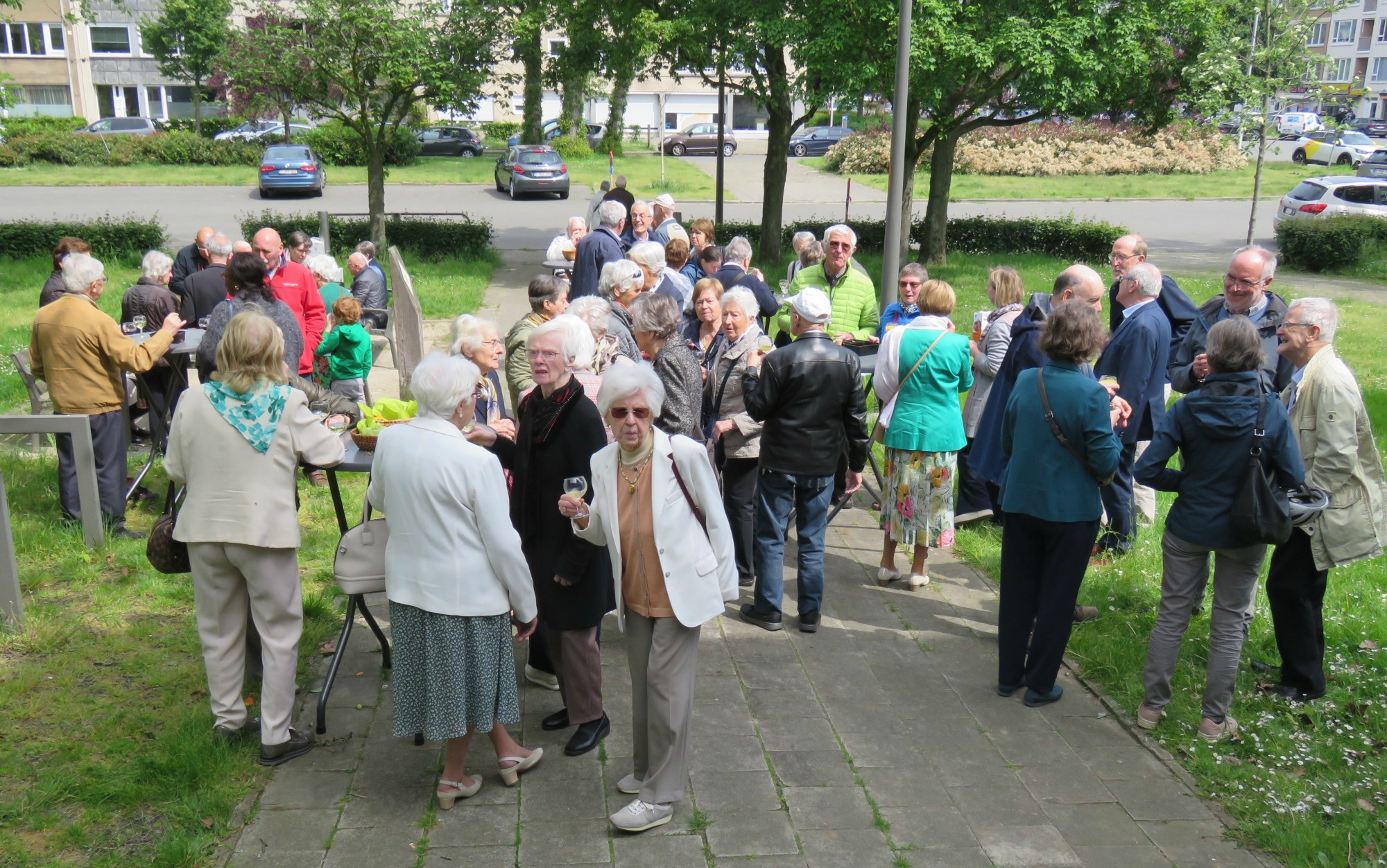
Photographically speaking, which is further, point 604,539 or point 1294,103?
point 1294,103

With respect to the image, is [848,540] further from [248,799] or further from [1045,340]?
[248,799]

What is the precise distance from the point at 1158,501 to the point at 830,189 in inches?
1117

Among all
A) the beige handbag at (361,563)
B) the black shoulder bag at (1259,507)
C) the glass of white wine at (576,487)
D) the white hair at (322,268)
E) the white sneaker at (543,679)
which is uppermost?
the white hair at (322,268)

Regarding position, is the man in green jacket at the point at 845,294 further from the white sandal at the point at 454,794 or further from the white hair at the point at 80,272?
the white sandal at the point at 454,794

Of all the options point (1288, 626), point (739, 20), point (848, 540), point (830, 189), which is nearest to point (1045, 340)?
point (1288, 626)

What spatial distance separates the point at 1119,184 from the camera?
36281 mm

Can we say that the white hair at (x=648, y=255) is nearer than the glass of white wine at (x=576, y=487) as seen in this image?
No

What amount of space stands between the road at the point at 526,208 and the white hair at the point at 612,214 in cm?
1303

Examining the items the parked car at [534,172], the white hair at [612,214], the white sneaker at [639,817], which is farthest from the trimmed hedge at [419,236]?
the white sneaker at [639,817]

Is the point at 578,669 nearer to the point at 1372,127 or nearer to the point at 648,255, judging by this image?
the point at 648,255

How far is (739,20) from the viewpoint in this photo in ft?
50.6

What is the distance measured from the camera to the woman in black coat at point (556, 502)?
429 cm

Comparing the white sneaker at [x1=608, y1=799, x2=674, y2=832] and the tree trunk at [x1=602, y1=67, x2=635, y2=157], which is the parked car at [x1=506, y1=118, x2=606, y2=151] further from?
the white sneaker at [x1=608, y1=799, x2=674, y2=832]

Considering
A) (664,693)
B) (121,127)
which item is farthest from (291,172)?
(664,693)
